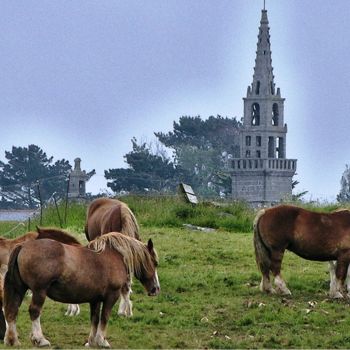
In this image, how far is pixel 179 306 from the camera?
21.2 metres

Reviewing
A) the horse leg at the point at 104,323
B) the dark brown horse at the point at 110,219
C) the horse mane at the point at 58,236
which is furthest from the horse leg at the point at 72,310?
the horse leg at the point at 104,323

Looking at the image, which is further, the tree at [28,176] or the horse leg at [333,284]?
the tree at [28,176]

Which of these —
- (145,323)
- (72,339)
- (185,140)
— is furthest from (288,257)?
(185,140)

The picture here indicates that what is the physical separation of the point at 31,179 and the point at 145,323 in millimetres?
95773

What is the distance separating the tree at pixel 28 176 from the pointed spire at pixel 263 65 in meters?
17.9

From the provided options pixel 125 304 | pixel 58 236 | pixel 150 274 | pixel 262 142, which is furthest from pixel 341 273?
pixel 262 142

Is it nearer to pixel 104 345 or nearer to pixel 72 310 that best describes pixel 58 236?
pixel 72 310

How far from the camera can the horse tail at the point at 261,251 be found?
72.8ft

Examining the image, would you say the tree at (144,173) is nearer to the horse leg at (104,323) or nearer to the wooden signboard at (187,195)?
the wooden signboard at (187,195)

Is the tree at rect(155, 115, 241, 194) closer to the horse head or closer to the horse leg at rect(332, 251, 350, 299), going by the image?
the horse leg at rect(332, 251, 350, 299)

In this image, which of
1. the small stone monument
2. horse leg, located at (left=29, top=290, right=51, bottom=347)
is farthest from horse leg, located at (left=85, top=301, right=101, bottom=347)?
the small stone monument

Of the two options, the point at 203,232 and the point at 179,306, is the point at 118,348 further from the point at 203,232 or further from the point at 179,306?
the point at 203,232

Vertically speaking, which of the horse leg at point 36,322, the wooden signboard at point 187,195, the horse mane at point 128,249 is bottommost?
the horse leg at point 36,322

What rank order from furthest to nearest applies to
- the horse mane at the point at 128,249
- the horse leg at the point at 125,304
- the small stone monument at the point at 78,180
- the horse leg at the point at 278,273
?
the small stone monument at the point at 78,180 < the horse leg at the point at 278,273 < the horse leg at the point at 125,304 < the horse mane at the point at 128,249
